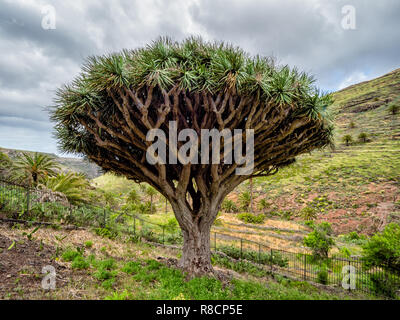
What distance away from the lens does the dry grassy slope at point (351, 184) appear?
26.6 m

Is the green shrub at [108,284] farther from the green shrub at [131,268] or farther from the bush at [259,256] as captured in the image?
the bush at [259,256]

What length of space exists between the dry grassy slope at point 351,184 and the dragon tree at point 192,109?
19823 mm

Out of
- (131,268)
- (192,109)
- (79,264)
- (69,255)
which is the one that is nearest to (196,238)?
(131,268)

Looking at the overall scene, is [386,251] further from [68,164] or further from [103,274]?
[68,164]

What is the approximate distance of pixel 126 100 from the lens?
6082 millimetres

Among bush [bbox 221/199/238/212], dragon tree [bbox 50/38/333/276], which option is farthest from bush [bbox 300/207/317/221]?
dragon tree [bbox 50/38/333/276]

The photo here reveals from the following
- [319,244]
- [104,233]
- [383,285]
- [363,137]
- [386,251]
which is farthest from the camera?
[363,137]

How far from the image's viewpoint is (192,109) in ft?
21.1

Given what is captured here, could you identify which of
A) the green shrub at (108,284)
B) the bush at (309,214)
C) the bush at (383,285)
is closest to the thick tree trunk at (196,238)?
the green shrub at (108,284)

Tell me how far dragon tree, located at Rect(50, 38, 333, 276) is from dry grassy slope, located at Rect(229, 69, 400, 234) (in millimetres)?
19823

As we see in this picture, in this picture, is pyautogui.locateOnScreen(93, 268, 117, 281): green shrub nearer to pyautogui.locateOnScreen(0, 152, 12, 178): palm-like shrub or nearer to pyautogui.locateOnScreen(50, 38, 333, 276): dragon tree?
pyautogui.locateOnScreen(50, 38, 333, 276): dragon tree

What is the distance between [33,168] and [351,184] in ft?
133

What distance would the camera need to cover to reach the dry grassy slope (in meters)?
26.6
